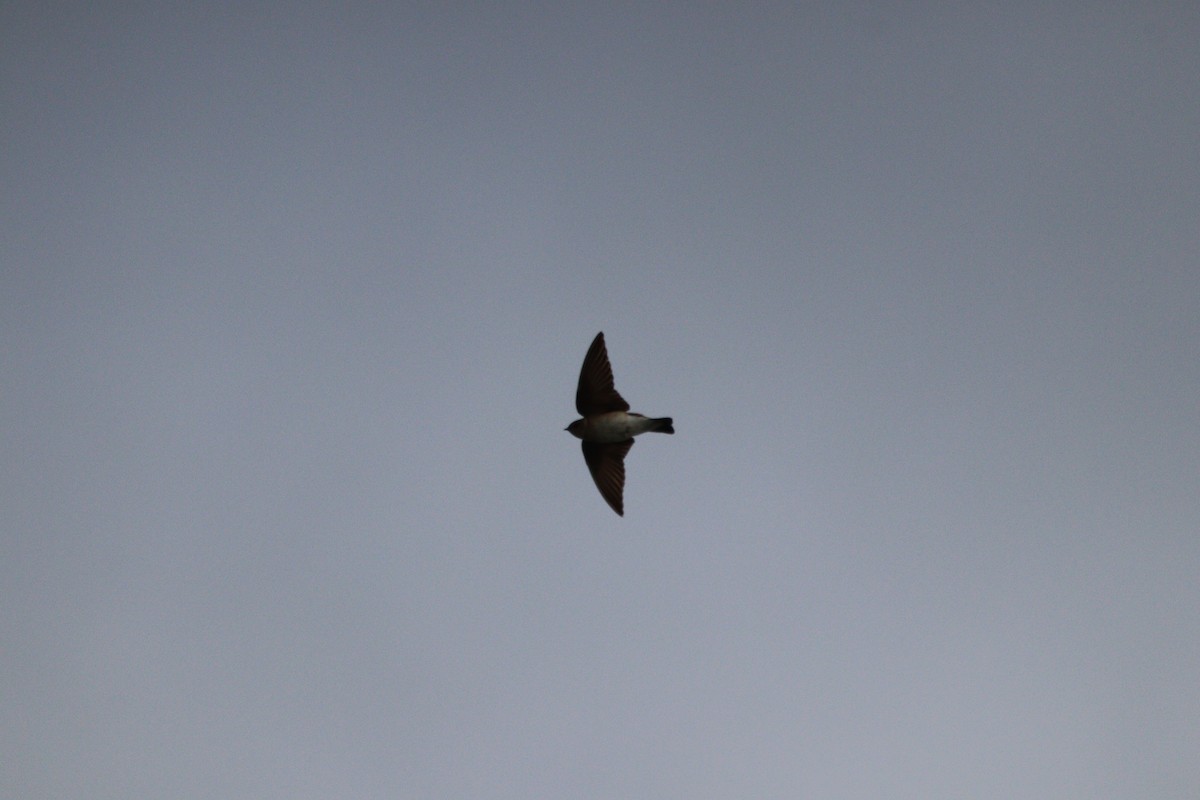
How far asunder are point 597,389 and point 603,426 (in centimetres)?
48

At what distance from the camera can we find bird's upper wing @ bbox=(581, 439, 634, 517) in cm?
904

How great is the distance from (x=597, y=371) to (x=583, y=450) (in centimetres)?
92

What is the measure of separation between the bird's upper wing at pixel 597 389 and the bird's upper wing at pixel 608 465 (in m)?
0.41

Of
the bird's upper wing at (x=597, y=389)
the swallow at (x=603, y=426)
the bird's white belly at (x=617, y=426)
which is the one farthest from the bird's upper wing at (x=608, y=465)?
the bird's upper wing at (x=597, y=389)

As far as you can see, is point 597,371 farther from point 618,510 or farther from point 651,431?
point 618,510

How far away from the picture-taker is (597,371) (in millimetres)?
8945

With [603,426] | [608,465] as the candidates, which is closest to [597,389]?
[603,426]

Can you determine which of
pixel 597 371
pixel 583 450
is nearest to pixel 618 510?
pixel 583 450

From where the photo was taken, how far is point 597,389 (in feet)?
29.4

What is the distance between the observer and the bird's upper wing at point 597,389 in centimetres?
891

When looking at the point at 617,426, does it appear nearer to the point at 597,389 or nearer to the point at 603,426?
the point at 603,426

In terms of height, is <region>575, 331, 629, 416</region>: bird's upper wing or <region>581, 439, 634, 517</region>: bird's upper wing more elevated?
<region>575, 331, 629, 416</region>: bird's upper wing

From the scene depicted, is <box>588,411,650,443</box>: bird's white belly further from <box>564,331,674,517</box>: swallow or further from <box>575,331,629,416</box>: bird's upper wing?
<box>575,331,629,416</box>: bird's upper wing

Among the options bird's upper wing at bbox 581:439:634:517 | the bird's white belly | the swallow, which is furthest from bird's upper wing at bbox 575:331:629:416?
bird's upper wing at bbox 581:439:634:517
